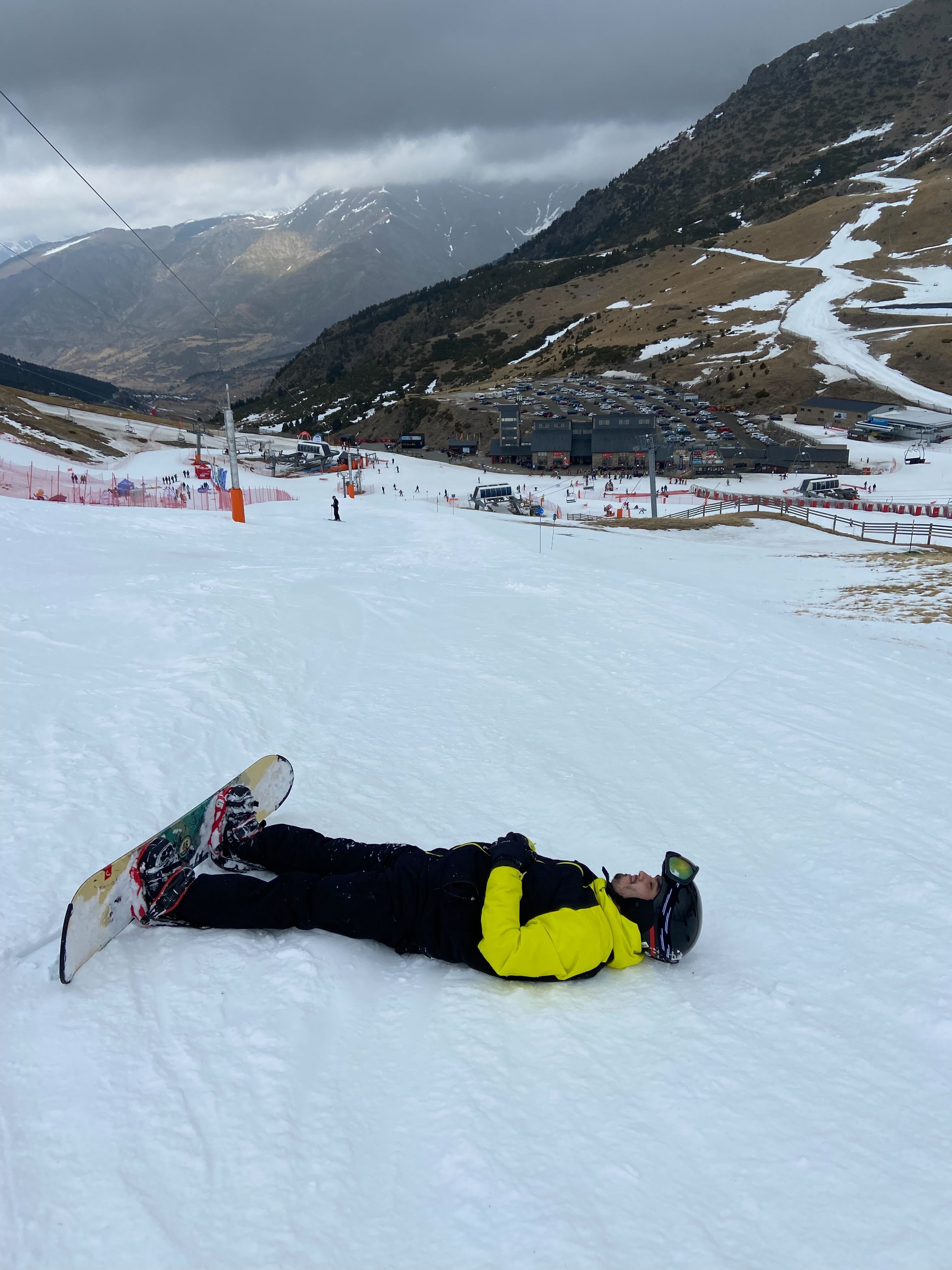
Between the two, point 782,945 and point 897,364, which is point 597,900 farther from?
point 897,364

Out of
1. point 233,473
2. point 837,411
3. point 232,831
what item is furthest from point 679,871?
point 837,411

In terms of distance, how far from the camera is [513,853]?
3938 mm

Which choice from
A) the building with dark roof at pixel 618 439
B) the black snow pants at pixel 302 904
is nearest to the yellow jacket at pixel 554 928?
the black snow pants at pixel 302 904

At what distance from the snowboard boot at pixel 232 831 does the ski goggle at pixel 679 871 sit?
2.41 meters

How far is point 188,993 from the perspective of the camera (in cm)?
339

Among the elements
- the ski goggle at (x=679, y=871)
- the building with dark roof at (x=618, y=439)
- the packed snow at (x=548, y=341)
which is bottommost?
the ski goggle at (x=679, y=871)

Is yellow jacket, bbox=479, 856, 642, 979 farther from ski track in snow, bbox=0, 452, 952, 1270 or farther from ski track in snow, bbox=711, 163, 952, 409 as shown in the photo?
ski track in snow, bbox=711, 163, 952, 409

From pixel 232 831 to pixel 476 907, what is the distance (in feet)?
5.20

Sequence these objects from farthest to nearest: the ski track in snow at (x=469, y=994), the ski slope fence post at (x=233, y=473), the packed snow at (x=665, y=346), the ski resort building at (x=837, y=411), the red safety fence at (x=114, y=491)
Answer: the packed snow at (x=665, y=346) < the ski resort building at (x=837, y=411) < the red safety fence at (x=114, y=491) < the ski slope fence post at (x=233, y=473) < the ski track in snow at (x=469, y=994)

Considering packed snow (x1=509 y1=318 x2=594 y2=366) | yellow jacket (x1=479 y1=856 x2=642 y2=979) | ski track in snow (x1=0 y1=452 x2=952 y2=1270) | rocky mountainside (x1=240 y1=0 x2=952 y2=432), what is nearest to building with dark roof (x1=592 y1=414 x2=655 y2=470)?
rocky mountainside (x1=240 y1=0 x2=952 y2=432)

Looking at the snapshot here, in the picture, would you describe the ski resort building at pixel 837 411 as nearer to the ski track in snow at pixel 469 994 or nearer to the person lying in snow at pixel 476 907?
the ski track in snow at pixel 469 994

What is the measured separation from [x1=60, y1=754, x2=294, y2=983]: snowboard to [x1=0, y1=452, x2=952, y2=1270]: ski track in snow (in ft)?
0.38

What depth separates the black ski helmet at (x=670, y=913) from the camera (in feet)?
12.8

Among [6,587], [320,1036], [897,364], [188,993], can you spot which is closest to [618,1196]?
[320,1036]
